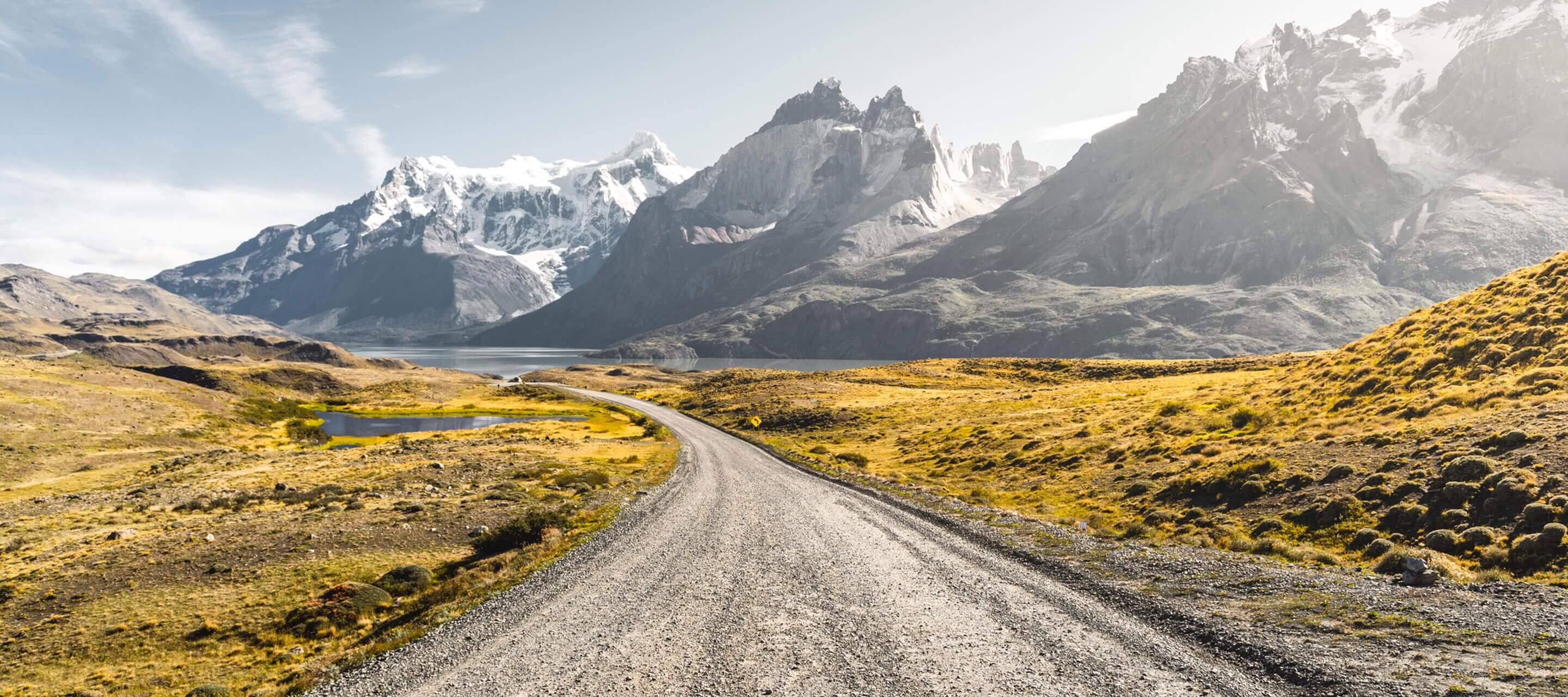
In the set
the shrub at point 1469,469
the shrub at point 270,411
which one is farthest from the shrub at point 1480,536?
the shrub at point 270,411

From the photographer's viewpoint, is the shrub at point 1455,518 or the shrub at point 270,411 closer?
the shrub at point 1455,518

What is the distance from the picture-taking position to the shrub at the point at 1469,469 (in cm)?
1969

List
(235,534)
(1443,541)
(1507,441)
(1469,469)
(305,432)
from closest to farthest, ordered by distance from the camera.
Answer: (1443,541) < (1469,469) < (1507,441) < (235,534) < (305,432)

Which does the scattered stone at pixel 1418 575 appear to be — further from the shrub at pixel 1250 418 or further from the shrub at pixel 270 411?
the shrub at pixel 270 411

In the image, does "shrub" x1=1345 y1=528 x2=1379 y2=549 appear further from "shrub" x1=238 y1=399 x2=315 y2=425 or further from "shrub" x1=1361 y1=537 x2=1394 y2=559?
"shrub" x1=238 y1=399 x2=315 y2=425

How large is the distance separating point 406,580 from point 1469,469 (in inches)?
1264

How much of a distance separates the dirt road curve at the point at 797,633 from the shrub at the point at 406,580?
4.44m

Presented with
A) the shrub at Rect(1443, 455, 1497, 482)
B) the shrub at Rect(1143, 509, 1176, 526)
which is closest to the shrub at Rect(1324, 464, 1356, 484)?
the shrub at Rect(1443, 455, 1497, 482)

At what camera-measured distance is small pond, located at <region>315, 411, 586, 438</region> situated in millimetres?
95250

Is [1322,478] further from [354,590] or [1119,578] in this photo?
[354,590]

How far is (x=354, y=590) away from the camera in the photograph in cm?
2056

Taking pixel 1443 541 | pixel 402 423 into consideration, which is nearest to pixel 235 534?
pixel 1443 541

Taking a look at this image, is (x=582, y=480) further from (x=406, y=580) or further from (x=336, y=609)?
(x=336, y=609)

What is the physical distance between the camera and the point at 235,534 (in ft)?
90.6
